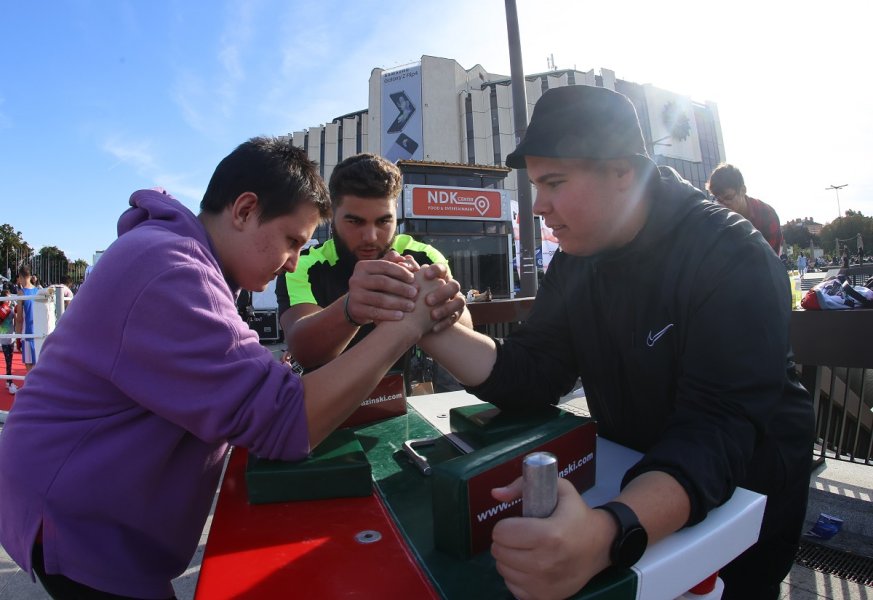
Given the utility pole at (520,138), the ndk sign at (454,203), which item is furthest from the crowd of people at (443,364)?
the ndk sign at (454,203)

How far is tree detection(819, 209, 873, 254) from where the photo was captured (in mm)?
62969

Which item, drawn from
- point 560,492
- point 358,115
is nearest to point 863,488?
point 560,492

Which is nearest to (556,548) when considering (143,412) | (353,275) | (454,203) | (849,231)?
(143,412)

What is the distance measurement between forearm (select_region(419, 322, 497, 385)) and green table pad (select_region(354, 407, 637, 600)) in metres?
0.20

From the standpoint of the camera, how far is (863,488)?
334cm

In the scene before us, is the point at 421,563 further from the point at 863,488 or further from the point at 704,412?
the point at 863,488

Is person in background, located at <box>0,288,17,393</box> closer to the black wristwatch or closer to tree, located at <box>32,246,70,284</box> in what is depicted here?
the black wristwatch

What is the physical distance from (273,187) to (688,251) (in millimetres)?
1073

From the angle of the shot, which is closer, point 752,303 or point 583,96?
point 752,303

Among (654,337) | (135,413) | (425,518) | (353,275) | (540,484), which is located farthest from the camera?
(353,275)

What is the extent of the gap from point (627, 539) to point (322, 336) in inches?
54.6

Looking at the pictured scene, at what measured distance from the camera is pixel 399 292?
155cm

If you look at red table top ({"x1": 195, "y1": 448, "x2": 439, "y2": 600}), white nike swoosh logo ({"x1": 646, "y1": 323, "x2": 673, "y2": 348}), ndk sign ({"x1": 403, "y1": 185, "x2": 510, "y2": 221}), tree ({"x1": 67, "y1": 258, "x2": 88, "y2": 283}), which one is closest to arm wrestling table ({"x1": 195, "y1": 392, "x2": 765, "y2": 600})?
red table top ({"x1": 195, "y1": 448, "x2": 439, "y2": 600})

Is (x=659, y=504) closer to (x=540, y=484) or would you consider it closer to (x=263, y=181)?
(x=540, y=484)
